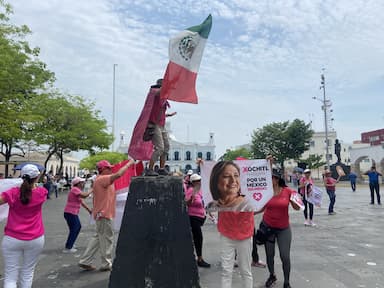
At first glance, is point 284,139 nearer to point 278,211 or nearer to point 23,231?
point 278,211

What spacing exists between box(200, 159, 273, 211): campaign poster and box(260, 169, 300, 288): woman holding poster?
230 millimetres

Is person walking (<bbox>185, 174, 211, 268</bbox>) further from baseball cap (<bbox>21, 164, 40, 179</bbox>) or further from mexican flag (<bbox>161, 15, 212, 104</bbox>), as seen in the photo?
baseball cap (<bbox>21, 164, 40, 179</bbox>)

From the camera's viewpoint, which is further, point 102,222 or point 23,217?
→ point 102,222

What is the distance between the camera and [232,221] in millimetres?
3871

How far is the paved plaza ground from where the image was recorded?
4.80m

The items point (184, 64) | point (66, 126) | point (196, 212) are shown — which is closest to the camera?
point (184, 64)

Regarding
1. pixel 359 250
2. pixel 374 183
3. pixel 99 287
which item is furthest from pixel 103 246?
pixel 374 183

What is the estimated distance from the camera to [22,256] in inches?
144

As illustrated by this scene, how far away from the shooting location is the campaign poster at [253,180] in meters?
4.32

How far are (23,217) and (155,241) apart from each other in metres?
1.50

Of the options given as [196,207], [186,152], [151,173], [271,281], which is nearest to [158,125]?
[151,173]

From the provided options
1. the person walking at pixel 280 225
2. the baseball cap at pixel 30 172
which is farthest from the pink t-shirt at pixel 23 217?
the person walking at pixel 280 225

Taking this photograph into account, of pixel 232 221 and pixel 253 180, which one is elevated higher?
pixel 253 180

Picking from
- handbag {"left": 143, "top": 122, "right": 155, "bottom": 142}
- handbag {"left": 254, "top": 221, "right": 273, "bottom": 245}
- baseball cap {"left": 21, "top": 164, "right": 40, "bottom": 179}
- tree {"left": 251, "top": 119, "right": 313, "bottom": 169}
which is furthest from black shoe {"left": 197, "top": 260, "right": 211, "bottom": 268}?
tree {"left": 251, "top": 119, "right": 313, "bottom": 169}
